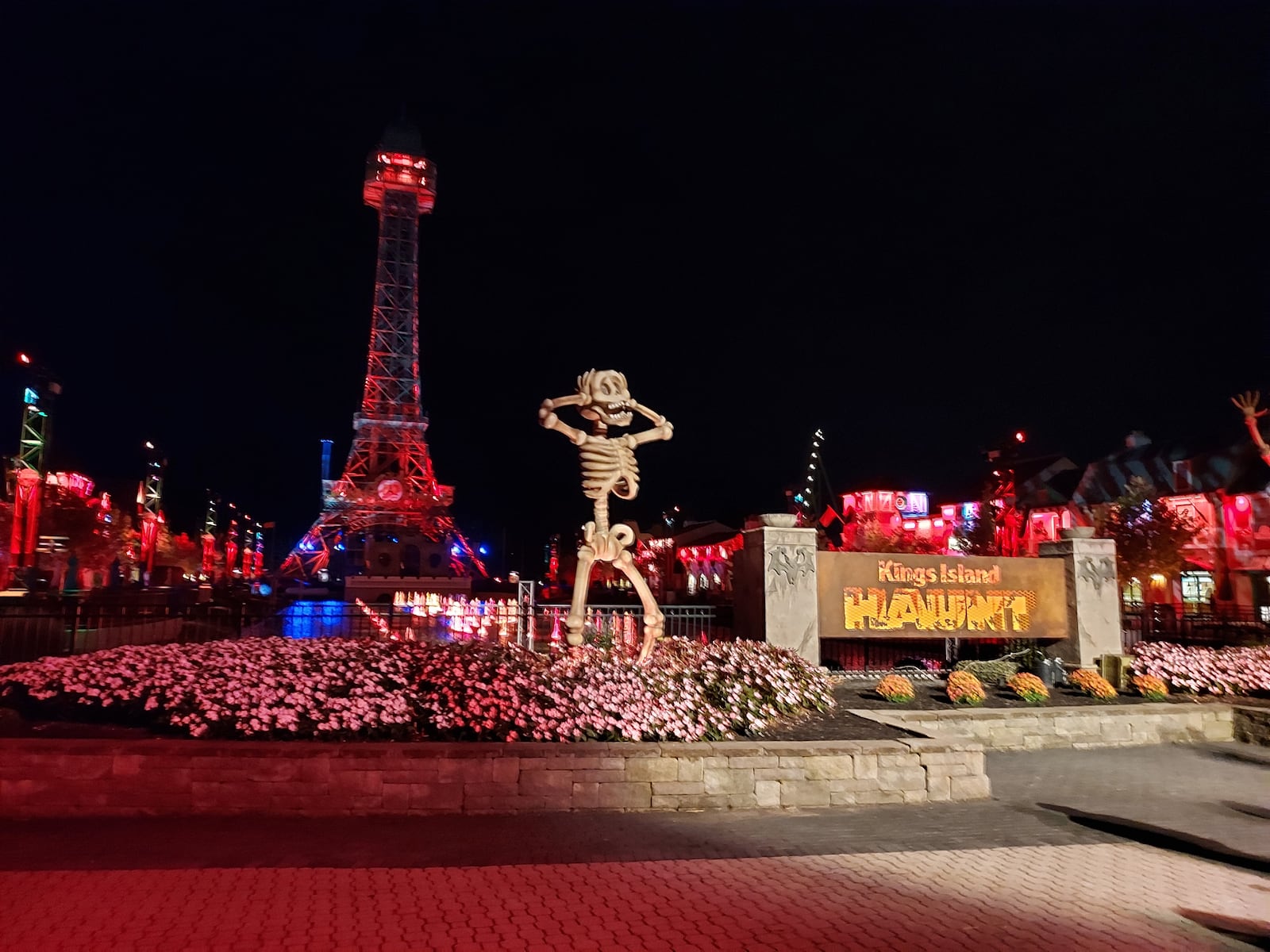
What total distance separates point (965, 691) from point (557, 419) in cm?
733

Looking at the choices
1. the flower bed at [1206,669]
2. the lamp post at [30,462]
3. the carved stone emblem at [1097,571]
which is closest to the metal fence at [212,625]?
the carved stone emblem at [1097,571]

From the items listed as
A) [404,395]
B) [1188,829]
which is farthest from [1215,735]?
[404,395]

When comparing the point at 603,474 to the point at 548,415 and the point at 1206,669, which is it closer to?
the point at 548,415

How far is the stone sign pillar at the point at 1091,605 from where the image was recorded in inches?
564

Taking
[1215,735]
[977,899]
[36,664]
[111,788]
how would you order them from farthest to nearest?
[1215,735] → [36,664] → [111,788] → [977,899]

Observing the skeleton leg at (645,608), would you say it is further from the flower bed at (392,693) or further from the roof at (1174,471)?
the roof at (1174,471)

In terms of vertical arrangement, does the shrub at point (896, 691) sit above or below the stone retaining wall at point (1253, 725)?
above

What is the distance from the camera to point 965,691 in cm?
1178

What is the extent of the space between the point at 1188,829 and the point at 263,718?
354 inches

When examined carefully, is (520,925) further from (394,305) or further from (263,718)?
(394,305)

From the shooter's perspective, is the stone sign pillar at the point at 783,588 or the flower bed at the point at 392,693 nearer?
the flower bed at the point at 392,693

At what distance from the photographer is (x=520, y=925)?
4.81 m

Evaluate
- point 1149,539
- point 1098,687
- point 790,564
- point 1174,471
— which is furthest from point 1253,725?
point 1174,471

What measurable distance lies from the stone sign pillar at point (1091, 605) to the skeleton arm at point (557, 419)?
9952mm
